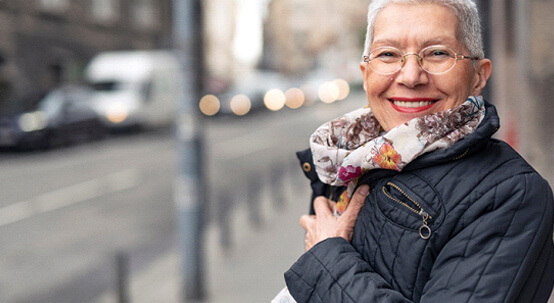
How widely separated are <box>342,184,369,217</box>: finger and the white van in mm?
19303

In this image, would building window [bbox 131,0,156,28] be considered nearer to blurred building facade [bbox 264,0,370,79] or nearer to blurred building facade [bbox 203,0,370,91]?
blurred building facade [bbox 203,0,370,91]

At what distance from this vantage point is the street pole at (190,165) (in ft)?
17.5

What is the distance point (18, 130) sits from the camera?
16.0 meters

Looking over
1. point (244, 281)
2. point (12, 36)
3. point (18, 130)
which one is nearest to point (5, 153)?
point (18, 130)

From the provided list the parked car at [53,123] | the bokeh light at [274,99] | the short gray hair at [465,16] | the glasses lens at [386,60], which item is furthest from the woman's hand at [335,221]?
the bokeh light at [274,99]

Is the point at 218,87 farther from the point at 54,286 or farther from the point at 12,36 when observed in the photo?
the point at 54,286

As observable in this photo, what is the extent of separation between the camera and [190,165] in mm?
5449

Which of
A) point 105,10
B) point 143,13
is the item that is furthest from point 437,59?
point 143,13

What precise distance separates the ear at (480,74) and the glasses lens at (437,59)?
0.36 ft

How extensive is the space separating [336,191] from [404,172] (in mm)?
319

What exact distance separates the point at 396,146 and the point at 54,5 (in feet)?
89.9

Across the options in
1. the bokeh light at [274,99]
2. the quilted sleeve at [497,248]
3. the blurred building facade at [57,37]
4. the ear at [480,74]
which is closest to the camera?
the quilted sleeve at [497,248]

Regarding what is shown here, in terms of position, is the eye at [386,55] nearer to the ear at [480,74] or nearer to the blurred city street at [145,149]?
the ear at [480,74]

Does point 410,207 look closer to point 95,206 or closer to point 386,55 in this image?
point 386,55
